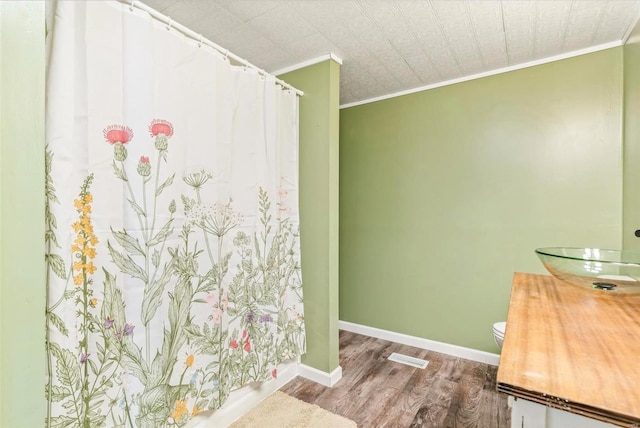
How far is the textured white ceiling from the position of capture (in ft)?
5.27

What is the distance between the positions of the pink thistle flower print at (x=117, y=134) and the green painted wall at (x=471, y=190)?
2.17 metres

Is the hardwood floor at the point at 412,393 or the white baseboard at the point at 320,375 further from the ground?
the white baseboard at the point at 320,375

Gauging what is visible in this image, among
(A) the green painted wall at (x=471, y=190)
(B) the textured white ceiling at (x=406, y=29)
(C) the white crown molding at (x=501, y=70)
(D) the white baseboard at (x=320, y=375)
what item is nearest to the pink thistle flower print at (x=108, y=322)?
(D) the white baseboard at (x=320, y=375)

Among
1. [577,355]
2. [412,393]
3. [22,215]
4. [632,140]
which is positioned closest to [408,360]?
[412,393]

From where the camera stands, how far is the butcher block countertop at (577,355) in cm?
53

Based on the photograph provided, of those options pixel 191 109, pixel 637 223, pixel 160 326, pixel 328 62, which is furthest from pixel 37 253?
pixel 637 223

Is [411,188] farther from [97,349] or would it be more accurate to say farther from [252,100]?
[97,349]

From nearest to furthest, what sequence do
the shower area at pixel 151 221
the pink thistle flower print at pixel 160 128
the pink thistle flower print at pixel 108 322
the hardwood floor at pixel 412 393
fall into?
1. the shower area at pixel 151 221
2. the pink thistle flower print at pixel 108 322
3. the pink thistle flower print at pixel 160 128
4. the hardwood floor at pixel 412 393

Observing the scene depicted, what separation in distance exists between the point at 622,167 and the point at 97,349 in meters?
3.08

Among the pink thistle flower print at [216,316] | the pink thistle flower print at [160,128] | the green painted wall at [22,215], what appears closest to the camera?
the green painted wall at [22,215]

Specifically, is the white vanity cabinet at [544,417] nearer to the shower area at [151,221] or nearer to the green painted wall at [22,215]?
the green painted wall at [22,215]

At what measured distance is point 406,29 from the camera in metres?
1.82

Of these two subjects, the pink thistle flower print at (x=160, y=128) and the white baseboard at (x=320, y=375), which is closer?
the pink thistle flower print at (x=160, y=128)

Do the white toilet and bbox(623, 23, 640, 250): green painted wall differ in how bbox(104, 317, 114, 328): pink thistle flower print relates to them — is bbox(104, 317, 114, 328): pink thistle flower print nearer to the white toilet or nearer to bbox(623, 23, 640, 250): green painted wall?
the white toilet
